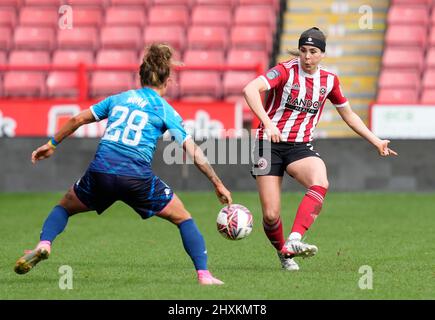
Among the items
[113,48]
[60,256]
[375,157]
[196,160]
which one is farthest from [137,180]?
[113,48]

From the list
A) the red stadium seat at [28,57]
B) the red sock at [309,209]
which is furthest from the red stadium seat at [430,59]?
the red sock at [309,209]

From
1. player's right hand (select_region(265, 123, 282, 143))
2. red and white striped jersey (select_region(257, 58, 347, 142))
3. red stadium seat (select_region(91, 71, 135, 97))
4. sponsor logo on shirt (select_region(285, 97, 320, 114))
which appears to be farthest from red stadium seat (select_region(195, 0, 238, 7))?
player's right hand (select_region(265, 123, 282, 143))

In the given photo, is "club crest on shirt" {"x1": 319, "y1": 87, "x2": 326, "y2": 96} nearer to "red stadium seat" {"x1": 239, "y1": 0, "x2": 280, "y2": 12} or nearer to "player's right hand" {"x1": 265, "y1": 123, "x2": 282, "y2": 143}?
"player's right hand" {"x1": 265, "y1": 123, "x2": 282, "y2": 143}

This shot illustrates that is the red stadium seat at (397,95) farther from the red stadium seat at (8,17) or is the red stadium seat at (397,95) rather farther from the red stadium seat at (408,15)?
the red stadium seat at (8,17)

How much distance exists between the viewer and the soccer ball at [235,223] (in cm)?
884

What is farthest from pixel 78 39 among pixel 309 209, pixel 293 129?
pixel 309 209

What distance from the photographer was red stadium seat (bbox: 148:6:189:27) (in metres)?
21.6

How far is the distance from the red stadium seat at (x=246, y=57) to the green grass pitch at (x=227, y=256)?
4.53 metres

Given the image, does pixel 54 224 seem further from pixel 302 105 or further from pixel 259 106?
pixel 302 105

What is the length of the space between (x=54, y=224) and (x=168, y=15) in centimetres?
1376

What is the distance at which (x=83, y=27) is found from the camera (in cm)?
2162

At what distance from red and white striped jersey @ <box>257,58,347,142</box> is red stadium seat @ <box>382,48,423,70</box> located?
11.2 meters
